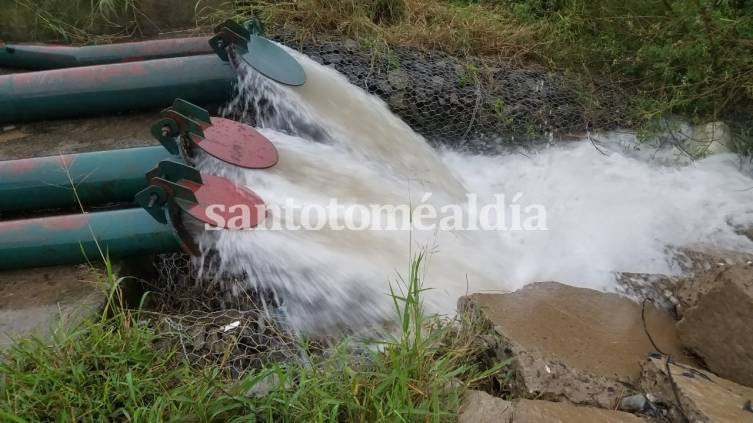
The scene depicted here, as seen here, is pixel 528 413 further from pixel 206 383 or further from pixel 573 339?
pixel 206 383

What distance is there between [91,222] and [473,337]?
5.60 ft

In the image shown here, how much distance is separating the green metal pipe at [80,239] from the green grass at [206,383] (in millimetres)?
367

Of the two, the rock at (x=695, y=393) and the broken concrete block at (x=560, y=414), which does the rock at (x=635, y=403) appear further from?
the broken concrete block at (x=560, y=414)

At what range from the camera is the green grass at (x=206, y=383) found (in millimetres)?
1969

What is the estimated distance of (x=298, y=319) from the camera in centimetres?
248

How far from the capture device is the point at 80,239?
2512 mm

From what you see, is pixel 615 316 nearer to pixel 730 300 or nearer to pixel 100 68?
pixel 730 300

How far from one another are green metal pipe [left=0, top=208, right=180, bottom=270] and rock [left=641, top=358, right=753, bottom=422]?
1992mm

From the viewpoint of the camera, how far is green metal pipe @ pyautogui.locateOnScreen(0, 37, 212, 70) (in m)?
3.81

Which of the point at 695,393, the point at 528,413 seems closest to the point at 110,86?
the point at 528,413

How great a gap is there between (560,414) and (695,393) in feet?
1.64

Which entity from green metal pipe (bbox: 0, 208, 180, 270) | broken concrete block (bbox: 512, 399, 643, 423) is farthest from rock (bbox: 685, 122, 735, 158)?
green metal pipe (bbox: 0, 208, 180, 270)

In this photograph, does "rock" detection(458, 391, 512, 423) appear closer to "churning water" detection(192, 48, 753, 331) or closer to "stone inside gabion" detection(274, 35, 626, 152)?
"churning water" detection(192, 48, 753, 331)

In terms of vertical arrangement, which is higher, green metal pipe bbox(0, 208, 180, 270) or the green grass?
green metal pipe bbox(0, 208, 180, 270)
